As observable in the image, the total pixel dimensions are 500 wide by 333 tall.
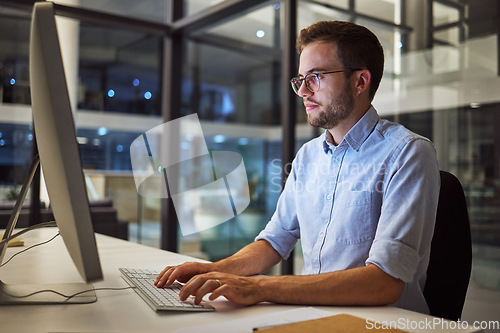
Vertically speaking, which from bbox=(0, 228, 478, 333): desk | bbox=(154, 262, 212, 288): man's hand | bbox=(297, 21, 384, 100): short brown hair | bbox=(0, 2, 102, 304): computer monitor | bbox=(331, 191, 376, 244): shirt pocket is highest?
bbox=(297, 21, 384, 100): short brown hair

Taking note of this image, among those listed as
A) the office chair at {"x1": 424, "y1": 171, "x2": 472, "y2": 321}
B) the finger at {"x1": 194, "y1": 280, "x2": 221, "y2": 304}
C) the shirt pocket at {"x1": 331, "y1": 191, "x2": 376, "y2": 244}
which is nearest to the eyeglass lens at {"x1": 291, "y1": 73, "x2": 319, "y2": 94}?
the shirt pocket at {"x1": 331, "y1": 191, "x2": 376, "y2": 244}

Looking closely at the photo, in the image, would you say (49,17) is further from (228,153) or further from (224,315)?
(228,153)

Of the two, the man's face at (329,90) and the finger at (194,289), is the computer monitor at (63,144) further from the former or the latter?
the man's face at (329,90)

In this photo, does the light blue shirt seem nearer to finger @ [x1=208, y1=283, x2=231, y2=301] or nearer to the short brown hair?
the short brown hair

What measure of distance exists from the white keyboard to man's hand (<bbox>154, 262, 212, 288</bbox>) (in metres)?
0.01

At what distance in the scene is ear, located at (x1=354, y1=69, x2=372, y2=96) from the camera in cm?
149

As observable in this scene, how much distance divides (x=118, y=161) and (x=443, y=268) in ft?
9.27

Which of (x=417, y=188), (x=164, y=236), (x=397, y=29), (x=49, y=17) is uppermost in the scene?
(x=397, y=29)

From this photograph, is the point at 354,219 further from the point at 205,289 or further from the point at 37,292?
the point at 37,292

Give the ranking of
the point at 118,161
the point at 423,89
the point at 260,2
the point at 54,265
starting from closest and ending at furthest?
the point at 54,265
the point at 423,89
the point at 260,2
the point at 118,161

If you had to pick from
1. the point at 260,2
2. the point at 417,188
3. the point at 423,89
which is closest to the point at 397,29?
the point at 423,89

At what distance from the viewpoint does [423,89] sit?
7.33 ft

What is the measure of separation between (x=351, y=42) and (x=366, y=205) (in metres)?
0.54

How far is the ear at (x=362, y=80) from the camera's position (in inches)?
58.7
